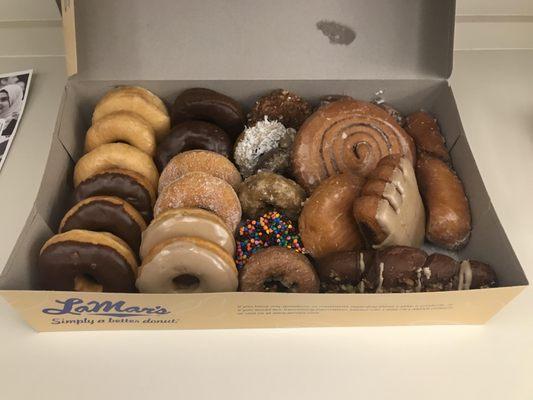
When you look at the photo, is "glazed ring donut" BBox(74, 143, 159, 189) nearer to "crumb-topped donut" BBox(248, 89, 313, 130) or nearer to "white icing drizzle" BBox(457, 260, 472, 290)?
"crumb-topped donut" BBox(248, 89, 313, 130)

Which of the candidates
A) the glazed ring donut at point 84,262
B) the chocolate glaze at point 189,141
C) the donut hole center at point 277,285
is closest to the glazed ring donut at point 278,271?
the donut hole center at point 277,285

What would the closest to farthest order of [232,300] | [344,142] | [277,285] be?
[232,300]
[277,285]
[344,142]

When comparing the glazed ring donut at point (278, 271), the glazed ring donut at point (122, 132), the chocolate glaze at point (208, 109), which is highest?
the chocolate glaze at point (208, 109)

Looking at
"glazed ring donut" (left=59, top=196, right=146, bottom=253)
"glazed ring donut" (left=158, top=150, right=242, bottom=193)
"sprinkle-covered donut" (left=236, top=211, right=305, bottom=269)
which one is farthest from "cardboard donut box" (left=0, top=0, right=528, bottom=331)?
"sprinkle-covered donut" (left=236, top=211, right=305, bottom=269)

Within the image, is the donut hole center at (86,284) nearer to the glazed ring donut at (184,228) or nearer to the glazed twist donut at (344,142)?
the glazed ring donut at (184,228)

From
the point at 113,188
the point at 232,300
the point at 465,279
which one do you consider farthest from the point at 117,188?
the point at 465,279

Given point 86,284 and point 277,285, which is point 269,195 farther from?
point 86,284
